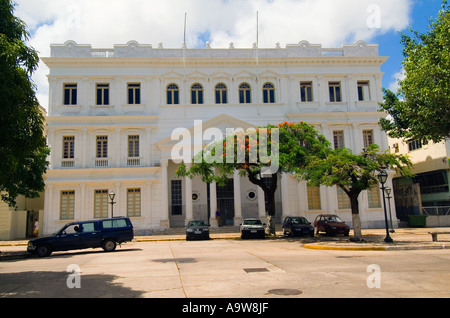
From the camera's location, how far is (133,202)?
3216 centimetres

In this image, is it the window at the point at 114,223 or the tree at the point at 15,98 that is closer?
the tree at the point at 15,98

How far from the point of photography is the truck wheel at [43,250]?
17906 millimetres

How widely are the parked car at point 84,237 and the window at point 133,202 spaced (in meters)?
11.9

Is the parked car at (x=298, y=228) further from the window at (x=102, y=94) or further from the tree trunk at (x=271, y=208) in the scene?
the window at (x=102, y=94)

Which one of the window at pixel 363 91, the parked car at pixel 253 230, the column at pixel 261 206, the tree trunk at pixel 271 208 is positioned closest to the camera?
the parked car at pixel 253 230

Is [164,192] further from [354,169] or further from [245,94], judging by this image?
[354,169]

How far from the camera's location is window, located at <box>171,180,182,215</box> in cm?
3359

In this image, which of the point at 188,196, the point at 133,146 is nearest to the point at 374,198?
the point at 188,196

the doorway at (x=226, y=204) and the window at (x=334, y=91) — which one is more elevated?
the window at (x=334, y=91)

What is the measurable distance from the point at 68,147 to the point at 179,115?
977 cm

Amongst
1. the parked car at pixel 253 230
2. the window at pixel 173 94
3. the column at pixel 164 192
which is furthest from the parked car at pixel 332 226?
the window at pixel 173 94

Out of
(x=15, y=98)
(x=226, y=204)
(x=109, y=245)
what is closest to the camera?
(x=15, y=98)
